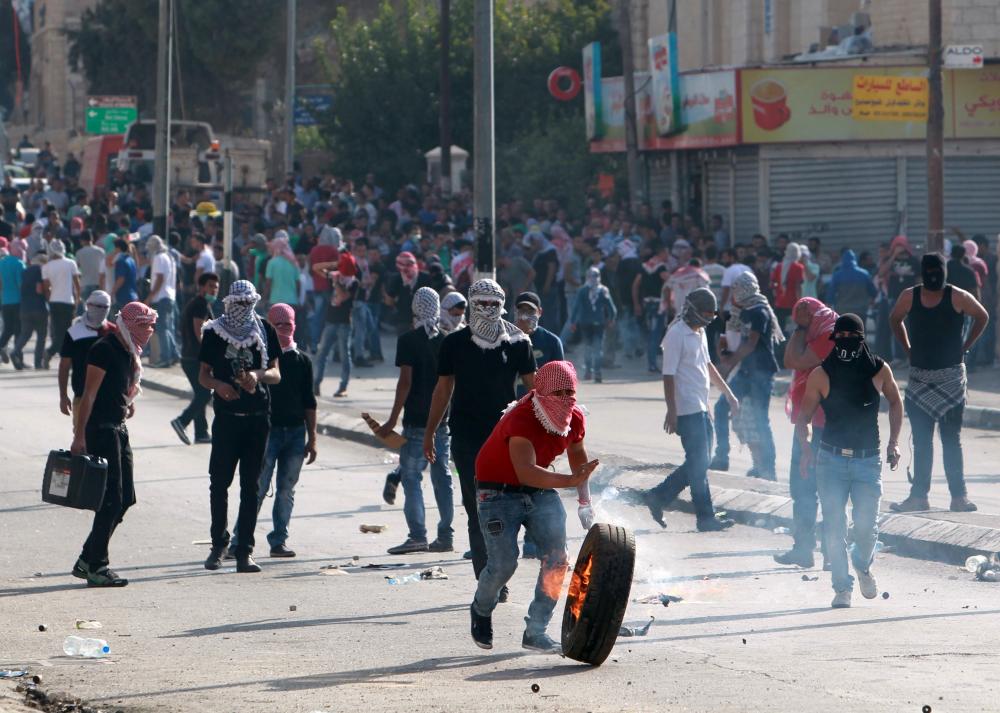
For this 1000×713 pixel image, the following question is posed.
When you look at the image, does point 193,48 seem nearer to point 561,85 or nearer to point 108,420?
point 561,85

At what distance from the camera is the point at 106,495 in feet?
33.4

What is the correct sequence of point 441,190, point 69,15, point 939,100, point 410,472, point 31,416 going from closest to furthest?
1. point 410,472
2. point 31,416
3. point 939,100
4. point 441,190
5. point 69,15

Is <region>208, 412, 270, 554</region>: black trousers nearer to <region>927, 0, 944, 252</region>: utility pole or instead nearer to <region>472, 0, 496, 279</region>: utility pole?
<region>472, 0, 496, 279</region>: utility pole

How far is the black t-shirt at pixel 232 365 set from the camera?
34.3 ft

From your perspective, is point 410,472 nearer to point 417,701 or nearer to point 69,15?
point 417,701

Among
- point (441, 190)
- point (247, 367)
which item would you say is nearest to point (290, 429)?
point (247, 367)

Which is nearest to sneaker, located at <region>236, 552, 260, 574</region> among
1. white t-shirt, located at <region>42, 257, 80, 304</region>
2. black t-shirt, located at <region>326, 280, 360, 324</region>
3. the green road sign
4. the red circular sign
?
black t-shirt, located at <region>326, 280, 360, 324</region>

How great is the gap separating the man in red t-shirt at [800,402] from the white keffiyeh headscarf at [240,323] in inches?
125

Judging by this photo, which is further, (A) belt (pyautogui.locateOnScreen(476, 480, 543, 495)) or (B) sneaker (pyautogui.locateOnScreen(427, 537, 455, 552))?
(B) sneaker (pyautogui.locateOnScreen(427, 537, 455, 552))

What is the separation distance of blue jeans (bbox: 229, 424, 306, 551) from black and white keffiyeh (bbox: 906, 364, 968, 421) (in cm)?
413

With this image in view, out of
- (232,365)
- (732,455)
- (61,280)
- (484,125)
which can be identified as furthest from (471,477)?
(61,280)

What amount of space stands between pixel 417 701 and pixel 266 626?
Answer: 210cm

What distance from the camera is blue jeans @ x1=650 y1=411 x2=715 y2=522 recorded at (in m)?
11.7

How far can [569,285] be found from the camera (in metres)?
25.1
